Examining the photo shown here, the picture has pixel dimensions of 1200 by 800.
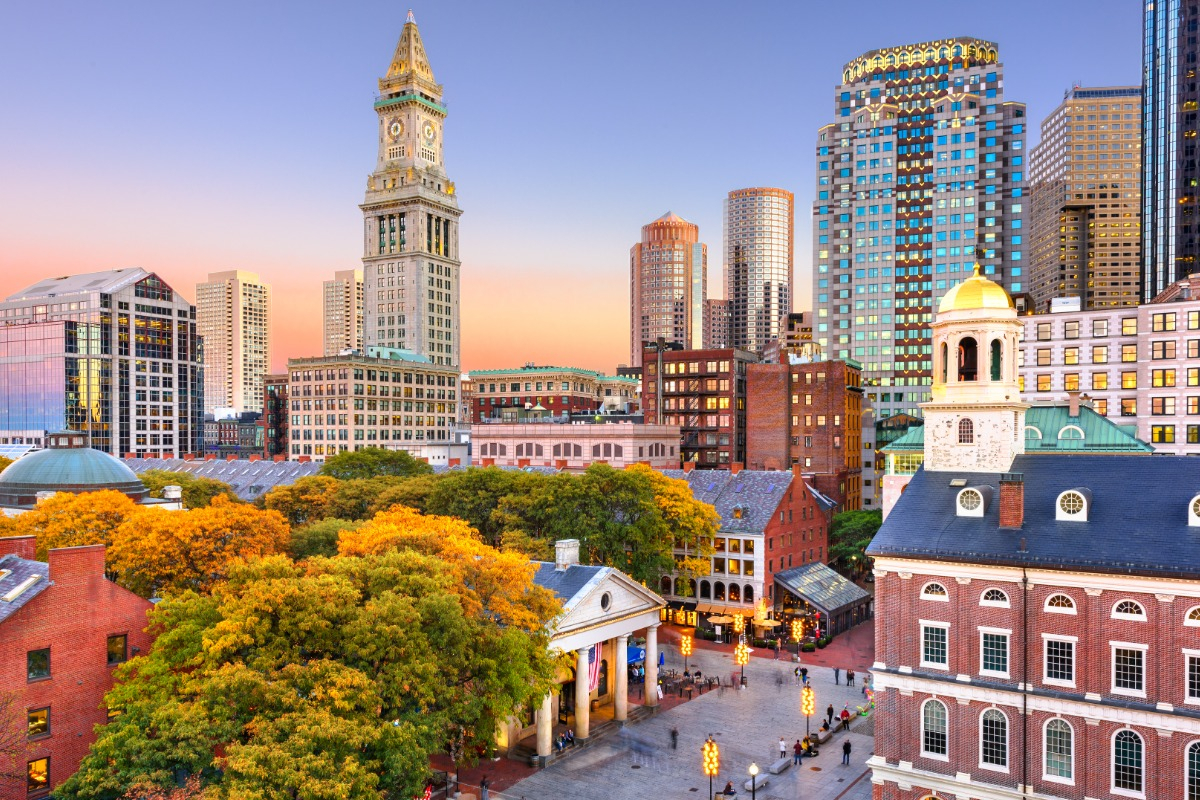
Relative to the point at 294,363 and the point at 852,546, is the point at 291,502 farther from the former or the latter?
the point at 294,363

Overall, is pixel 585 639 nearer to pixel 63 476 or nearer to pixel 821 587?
pixel 821 587

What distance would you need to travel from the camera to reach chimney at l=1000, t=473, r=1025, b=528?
43.2 m

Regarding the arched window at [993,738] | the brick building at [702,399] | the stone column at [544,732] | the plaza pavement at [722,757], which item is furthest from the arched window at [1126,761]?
the brick building at [702,399]

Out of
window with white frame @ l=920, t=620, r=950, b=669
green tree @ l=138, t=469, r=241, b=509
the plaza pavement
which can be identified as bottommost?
the plaza pavement

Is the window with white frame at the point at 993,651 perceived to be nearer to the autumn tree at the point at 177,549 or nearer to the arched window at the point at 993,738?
the arched window at the point at 993,738

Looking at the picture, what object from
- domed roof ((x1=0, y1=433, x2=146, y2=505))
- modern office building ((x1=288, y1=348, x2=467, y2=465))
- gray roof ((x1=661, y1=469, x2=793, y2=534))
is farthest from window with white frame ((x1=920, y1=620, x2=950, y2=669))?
modern office building ((x1=288, y1=348, x2=467, y2=465))

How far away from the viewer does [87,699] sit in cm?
3919

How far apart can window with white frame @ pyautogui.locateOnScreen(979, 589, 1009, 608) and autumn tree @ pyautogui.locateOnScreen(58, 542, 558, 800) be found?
863 inches

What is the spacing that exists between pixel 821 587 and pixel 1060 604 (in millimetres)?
47131

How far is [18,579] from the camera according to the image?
38438 mm

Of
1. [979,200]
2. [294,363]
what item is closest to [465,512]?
[294,363]

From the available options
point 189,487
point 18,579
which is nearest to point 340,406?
point 189,487

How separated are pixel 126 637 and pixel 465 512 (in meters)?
38.2

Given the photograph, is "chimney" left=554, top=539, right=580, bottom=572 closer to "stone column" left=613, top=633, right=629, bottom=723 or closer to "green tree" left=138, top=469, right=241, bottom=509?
"stone column" left=613, top=633, right=629, bottom=723
